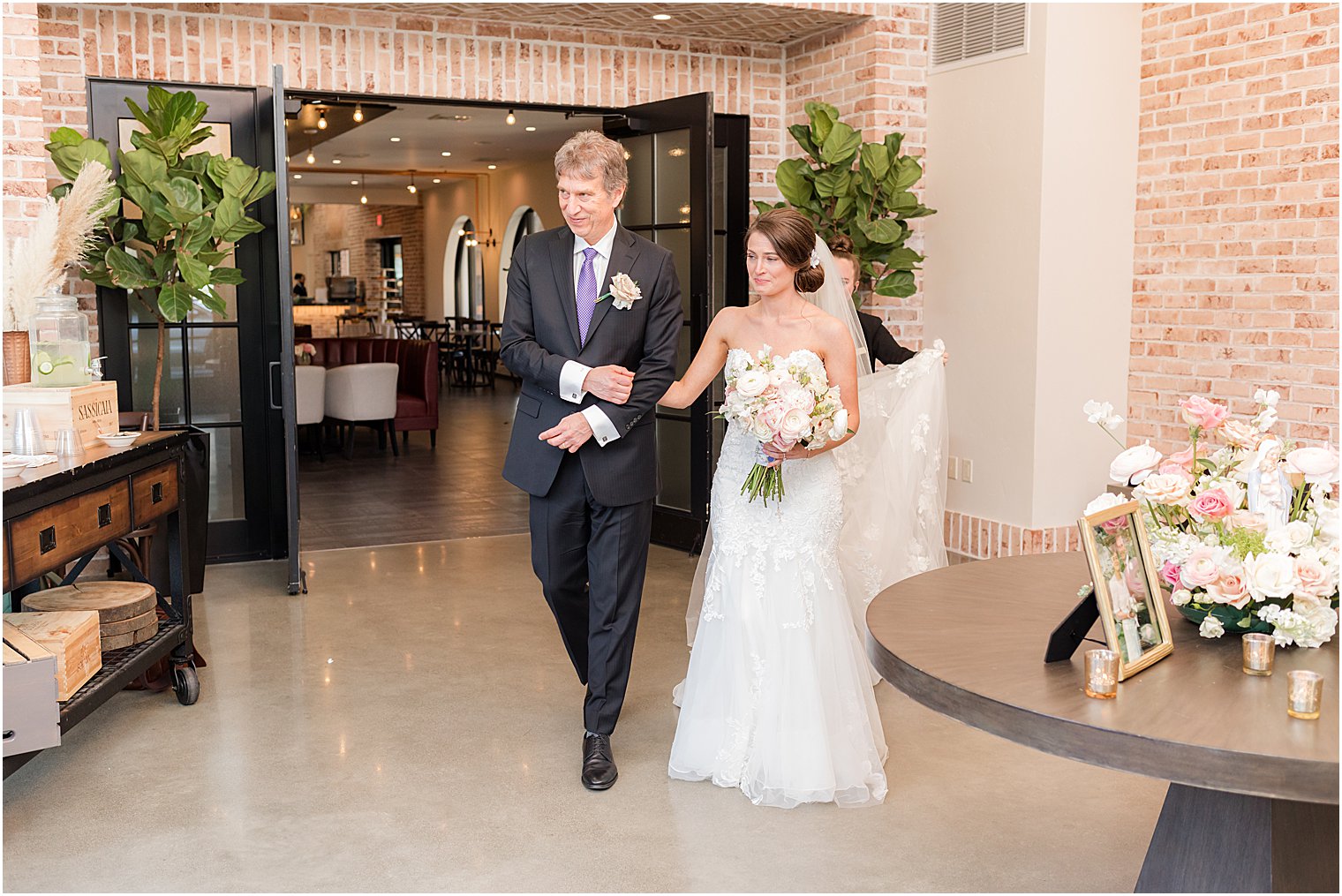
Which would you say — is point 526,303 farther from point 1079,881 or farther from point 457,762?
point 1079,881

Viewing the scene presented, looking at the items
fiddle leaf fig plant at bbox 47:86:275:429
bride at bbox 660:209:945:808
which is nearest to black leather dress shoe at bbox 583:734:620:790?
bride at bbox 660:209:945:808

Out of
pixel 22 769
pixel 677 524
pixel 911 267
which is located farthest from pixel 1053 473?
pixel 22 769

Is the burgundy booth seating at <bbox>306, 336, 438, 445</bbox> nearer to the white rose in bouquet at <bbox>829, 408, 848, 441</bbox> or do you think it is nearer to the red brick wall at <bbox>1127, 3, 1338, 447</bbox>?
the red brick wall at <bbox>1127, 3, 1338, 447</bbox>

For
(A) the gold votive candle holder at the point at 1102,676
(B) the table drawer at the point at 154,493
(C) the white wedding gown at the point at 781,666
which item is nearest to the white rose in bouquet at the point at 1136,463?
(A) the gold votive candle holder at the point at 1102,676

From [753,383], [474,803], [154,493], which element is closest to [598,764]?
[474,803]

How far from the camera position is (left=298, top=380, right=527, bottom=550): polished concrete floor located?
301 inches

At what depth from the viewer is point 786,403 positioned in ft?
10.7

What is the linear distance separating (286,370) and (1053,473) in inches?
154

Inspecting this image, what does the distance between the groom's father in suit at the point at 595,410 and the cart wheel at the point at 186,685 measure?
59.2 inches

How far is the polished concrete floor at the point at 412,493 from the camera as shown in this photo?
7.64 m

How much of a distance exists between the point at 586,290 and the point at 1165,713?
2264 mm

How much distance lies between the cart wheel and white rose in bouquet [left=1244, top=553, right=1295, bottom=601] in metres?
3.57

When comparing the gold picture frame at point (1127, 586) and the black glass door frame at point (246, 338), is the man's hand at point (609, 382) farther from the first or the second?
the black glass door frame at point (246, 338)

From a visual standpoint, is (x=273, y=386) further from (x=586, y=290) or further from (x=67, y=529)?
(x=586, y=290)
